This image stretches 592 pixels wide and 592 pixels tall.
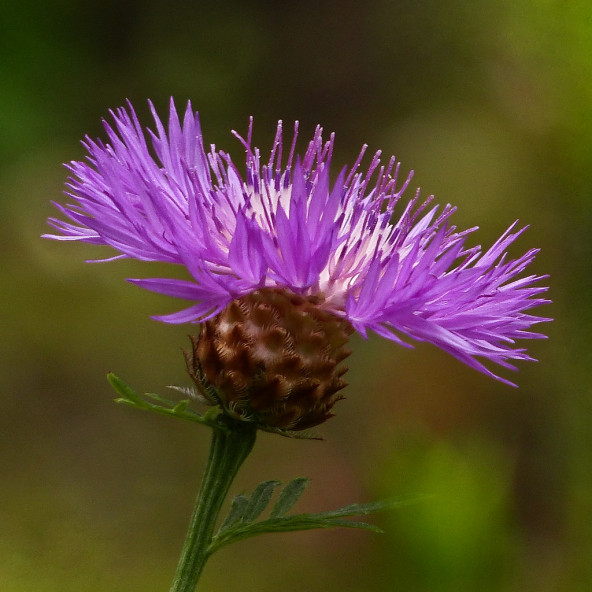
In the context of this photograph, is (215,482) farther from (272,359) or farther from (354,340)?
(354,340)

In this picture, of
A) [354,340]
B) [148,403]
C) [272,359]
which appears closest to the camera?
[148,403]

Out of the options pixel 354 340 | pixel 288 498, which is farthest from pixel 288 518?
pixel 354 340

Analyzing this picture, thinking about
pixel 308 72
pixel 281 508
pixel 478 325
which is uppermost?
pixel 308 72

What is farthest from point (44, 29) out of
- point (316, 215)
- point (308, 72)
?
point (316, 215)

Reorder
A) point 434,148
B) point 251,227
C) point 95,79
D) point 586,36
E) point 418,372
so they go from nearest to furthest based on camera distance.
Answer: point 251,227
point 586,36
point 418,372
point 434,148
point 95,79

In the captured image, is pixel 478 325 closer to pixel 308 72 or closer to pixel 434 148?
pixel 434 148

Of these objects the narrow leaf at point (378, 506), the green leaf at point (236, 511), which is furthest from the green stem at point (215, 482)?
the narrow leaf at point (378, 506)

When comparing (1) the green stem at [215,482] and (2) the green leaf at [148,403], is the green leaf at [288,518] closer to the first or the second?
(1) the green stem at [215,482]
